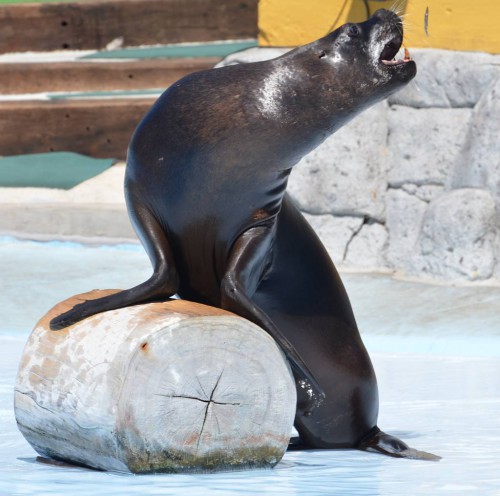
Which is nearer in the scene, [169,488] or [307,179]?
[169,488]

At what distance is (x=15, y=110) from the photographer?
→ 9.08 meters

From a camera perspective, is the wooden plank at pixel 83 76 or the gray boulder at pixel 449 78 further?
the wooden plank at pixel 83 76

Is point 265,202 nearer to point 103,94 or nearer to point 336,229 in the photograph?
point 336,229

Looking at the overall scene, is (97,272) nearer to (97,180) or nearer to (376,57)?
(97,180)

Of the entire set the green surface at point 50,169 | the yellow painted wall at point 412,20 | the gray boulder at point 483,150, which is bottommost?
the green surface at point 50,169

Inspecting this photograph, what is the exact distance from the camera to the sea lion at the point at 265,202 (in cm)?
338

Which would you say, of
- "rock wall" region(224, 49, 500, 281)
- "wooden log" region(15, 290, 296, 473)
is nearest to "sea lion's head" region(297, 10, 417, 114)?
"wooden log" region(15, 290, 296, 473)

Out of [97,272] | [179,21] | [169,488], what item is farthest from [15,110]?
[169,488]

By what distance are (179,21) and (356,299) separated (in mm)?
3795

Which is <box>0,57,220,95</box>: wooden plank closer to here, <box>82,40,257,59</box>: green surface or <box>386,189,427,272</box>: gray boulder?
<box>82,40,257,59</box>: green surface

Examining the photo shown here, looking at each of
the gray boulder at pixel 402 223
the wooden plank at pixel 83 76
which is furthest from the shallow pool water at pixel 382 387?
the wooden plank at pixel 83 76

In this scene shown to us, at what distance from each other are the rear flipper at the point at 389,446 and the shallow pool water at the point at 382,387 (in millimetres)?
42

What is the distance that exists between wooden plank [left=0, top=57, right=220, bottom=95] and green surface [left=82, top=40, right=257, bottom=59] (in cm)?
22

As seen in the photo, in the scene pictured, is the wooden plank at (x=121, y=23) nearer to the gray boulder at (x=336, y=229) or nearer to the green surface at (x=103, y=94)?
Result: the green surface at (x=103, y=94)
